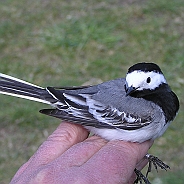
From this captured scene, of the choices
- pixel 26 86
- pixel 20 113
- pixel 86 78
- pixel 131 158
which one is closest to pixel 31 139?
pixel 20 113

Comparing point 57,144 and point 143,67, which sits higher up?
point 143,67

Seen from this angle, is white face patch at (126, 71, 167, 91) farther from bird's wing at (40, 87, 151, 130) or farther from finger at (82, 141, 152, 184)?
finger at (82, 141, 152, 184)

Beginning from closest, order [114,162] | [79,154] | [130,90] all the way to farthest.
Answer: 1. [114,162]
2. [79,154]
3. [130,90]

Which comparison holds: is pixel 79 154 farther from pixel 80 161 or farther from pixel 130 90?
pixel 130 90

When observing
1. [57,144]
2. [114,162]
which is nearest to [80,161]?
[114,162]

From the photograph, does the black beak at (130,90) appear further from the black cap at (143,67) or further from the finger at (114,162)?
the finger at (114,162)

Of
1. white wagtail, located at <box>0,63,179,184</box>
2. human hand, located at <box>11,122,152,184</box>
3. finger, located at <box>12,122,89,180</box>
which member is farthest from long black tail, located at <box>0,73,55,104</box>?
human hand, located at <box>11,122,152,184</box>

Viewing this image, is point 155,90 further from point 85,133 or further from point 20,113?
point 20,113
